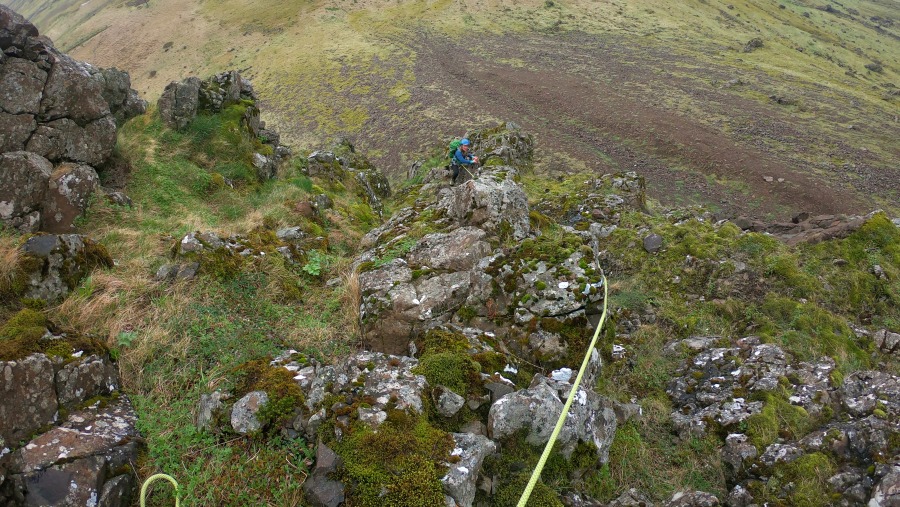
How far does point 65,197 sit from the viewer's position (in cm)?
909

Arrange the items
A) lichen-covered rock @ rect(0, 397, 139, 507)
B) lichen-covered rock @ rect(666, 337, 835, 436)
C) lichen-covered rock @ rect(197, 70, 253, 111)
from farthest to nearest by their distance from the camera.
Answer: lichen-covered rock @ rect(197, 70, 253, 111) < lichen-covered rock @ rect(666, 337, 835, 436) < lichen-covered rock @ rect(0, 397, 139, 507)

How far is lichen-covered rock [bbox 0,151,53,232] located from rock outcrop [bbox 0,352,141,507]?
17.2ft

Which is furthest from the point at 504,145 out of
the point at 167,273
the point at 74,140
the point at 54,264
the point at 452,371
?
the point at 54,264

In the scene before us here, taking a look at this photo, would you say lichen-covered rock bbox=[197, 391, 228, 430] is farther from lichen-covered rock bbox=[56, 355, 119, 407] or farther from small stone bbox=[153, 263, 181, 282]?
small stone bbox=[153, 263, 181, 282]

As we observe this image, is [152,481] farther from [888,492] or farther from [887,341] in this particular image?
[887,341]

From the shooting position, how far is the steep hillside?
73.4 feet

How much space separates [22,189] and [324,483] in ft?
29.1

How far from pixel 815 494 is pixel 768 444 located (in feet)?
3.25

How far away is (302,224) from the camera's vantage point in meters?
11.0

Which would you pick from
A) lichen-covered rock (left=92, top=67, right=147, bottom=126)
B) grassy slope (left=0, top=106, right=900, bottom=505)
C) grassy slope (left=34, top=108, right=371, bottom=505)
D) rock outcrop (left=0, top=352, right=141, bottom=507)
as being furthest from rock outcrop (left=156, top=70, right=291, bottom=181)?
rock outcrop (left=0, top=352, right=141, bottom=507)

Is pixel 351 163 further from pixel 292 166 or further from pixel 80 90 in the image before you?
pixel 80 90

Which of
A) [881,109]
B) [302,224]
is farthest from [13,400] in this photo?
[881,109]

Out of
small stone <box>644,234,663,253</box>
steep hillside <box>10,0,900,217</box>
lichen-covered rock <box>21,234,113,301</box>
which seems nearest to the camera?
lichen-covered rock <box>21,234,113,301</box>

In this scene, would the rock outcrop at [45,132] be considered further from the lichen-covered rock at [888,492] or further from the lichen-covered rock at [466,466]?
the lichen-covered rock at [888,492]
